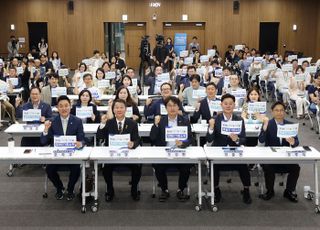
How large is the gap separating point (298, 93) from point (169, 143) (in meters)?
5.73

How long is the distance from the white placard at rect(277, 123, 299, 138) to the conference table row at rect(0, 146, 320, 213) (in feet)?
0.52

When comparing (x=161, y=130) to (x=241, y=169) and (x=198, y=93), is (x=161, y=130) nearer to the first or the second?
(x=241, y=169)

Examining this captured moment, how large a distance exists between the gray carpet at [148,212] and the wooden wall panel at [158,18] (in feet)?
45.2

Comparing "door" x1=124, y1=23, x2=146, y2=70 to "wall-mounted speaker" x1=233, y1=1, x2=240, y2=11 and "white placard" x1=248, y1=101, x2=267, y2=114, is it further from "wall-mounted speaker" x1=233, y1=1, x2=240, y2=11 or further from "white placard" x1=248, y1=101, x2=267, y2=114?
"white placard" x1=248, y1=101, x2=267, y2=114

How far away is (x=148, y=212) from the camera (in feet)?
16.2

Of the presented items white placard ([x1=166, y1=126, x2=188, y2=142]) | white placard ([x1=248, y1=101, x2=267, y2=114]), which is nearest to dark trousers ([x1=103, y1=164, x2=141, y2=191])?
white placard ([x1=166, y1=126, x2=188, y2=142])

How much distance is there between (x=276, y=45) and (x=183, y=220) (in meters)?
15.6

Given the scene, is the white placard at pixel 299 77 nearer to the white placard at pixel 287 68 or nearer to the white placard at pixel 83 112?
the white placard at pixel 287 68

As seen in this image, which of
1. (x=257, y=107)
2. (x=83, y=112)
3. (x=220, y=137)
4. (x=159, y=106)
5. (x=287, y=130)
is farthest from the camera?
(x=159, y=106)

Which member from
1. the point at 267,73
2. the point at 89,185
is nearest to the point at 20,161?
the point at 89,185

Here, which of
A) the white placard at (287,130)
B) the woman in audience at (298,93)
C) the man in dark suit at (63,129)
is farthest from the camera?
the woman in audience at (298,93)

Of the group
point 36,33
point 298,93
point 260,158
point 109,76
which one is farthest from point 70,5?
point 260,158

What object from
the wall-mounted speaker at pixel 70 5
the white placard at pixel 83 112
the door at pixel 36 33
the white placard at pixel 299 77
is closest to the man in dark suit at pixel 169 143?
the white placard at pixel 83 112

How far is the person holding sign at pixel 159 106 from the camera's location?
22.0 ft
